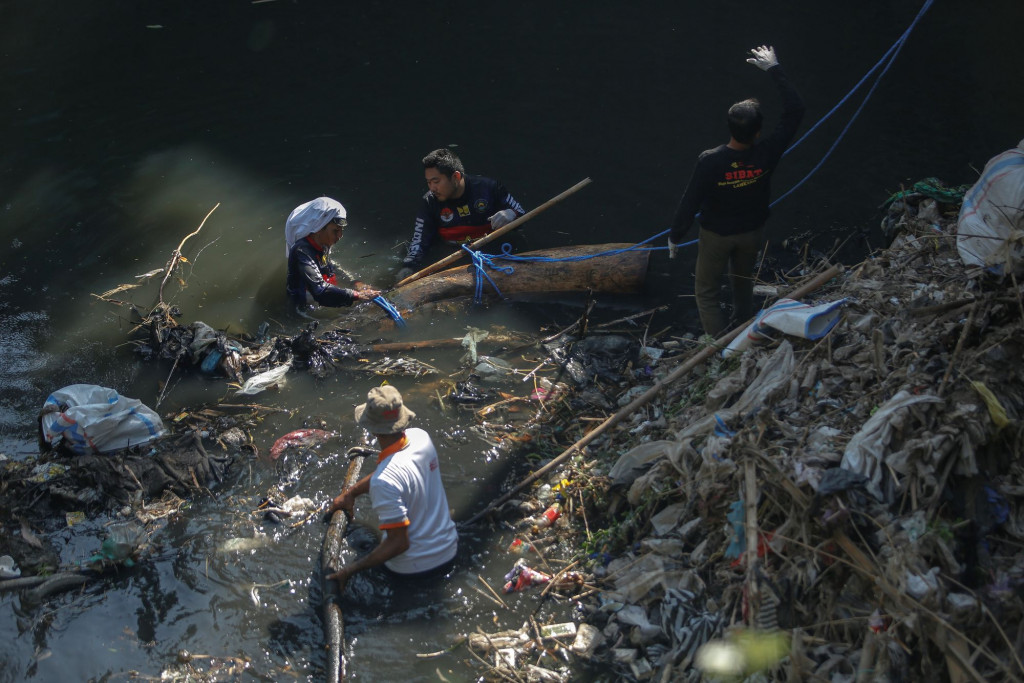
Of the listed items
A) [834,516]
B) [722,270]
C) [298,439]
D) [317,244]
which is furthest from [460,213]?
[834,516]

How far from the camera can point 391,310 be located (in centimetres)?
717

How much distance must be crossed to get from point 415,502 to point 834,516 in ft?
7.32

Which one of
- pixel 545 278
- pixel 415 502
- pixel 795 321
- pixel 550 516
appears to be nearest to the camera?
pixel 415 502

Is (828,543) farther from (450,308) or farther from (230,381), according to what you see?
(230,381)

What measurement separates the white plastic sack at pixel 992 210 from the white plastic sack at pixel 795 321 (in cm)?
85

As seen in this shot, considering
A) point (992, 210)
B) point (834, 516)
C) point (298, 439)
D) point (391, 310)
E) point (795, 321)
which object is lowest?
point (298, 439)

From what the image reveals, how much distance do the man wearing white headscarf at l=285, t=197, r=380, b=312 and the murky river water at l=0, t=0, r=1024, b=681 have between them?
668 mm

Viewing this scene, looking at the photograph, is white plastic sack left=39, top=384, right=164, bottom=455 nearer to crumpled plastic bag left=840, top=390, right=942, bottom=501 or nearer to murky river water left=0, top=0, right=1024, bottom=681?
murky river water left=0, top=0, right=1024, bottom=681

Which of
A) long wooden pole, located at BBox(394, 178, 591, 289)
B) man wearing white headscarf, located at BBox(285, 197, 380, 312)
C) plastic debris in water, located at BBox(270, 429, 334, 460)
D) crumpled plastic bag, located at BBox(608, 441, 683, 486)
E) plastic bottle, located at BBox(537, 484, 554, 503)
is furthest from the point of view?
long wooden pole, located at BBox(394, 178, 591, 289)

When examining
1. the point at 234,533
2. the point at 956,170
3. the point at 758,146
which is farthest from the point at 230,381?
the point at 956,170

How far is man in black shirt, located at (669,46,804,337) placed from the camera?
214 inches

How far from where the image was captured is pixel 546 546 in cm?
488

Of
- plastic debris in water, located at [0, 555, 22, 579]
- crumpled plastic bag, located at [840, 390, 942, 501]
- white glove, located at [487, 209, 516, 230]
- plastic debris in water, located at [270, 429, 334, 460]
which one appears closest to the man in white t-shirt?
plastic debris in water, located at [270, 429, 334, 460]

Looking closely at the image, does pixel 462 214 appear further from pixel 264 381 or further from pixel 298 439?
pixel 298 439
